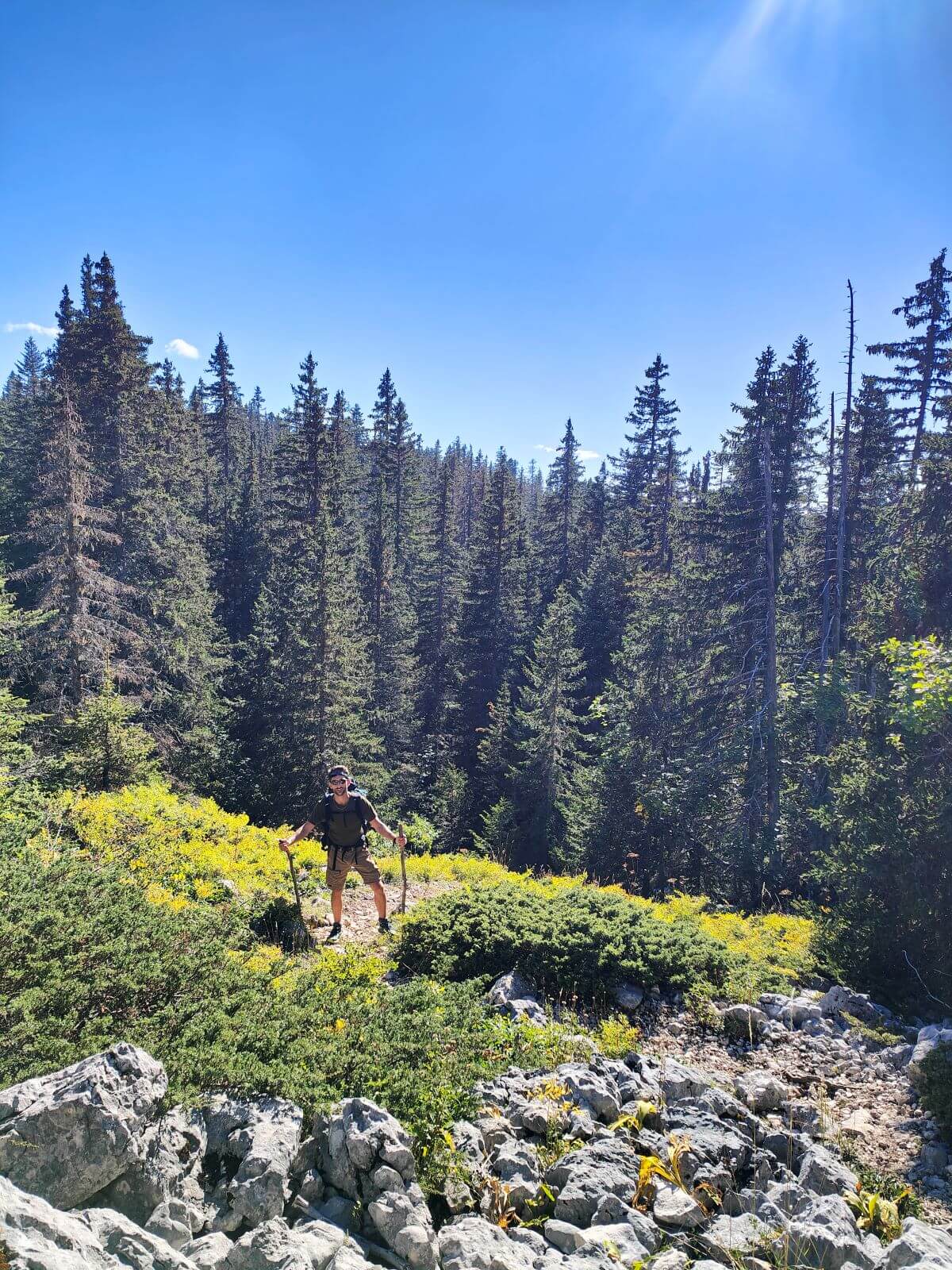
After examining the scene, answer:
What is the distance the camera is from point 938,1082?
5535 mm

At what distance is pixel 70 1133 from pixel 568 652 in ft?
76.5

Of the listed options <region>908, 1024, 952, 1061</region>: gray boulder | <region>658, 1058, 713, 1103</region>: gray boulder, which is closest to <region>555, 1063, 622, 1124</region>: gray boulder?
<region>658, 1058, 713, 1103</region>: gray boulder

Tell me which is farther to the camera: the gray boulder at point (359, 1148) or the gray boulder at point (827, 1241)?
the gray boulder at point (359, 1148)

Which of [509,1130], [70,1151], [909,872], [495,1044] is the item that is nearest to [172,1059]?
[70,1151]

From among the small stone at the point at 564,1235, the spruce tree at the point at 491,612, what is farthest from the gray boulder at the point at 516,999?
the spruce tree at the point at 491,612

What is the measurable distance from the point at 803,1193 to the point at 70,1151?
430 cm

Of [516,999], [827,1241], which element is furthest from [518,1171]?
[516,999]

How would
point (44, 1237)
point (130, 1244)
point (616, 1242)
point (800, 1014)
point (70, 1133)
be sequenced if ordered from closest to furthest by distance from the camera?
point (44, 1237) < point (130, 1244) < point (70, 1133) < point (616, 1242) < point (800, 1014)

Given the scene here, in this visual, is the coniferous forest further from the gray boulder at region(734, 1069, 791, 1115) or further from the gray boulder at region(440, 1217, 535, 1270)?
the gray boulder at region(440, 1217, 535, 1270)

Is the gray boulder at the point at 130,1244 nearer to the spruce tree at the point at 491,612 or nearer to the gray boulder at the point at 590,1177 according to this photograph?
the gray boulder at the point at 590,1177

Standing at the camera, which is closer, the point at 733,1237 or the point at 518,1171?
the point at 733,1237

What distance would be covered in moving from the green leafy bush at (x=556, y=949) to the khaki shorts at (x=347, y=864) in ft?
2.53

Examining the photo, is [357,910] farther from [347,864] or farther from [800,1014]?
[800,1014]

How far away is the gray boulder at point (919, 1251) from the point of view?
11.4 ft
